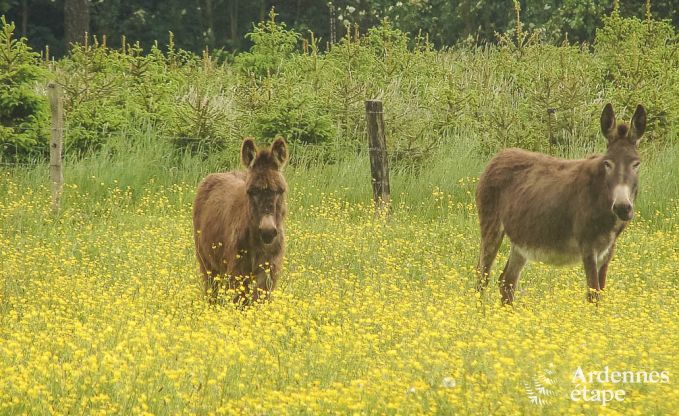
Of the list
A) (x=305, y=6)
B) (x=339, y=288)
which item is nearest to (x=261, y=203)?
(x=339, y=288)

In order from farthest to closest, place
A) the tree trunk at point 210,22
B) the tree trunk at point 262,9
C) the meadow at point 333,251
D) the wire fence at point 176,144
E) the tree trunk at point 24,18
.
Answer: the tree trunk at point 262,9 → the tree trunk at point 210,22 → the tree trunk at point 24,18 → the wire fence at point 176,144 → the meadow at point 333,251

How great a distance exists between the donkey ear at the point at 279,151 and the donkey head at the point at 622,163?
8.34ft

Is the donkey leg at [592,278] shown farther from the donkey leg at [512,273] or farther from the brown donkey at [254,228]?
the brown donkey at [254,228]

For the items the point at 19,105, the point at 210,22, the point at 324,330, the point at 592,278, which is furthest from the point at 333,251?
the point at 210,22

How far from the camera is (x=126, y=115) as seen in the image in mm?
16656

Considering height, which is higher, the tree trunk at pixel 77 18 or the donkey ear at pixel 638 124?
the tree trunk at pixel 77 18

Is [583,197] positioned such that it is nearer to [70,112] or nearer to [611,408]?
[611,408]

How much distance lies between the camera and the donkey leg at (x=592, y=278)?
8.82 metres

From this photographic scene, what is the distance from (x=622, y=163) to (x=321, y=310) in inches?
103

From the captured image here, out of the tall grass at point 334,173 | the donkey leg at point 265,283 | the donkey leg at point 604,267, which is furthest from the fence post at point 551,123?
the donkey leg at point 265,283

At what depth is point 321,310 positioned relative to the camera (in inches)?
337

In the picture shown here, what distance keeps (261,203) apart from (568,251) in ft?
8.66

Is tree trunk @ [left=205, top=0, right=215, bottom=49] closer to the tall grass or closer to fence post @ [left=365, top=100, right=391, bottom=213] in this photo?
the tall grass

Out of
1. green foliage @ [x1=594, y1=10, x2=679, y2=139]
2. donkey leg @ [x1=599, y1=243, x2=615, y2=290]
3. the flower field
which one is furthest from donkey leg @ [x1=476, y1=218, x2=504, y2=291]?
green foliage @ [x1=594, y1=10, x2=679, y2=139]
